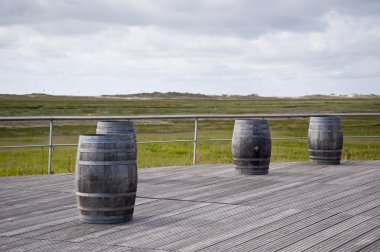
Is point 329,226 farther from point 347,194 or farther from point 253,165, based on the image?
point 253,165

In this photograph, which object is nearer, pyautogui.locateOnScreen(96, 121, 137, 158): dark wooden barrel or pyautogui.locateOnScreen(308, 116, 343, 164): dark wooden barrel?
pyautogui.locateOnScreen(96, 121, 137, 158): dark wooden barrel

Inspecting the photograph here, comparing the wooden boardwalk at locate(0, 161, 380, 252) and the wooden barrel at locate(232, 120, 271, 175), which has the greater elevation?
the wooden barrel at locate(232, 120, 271, 175)

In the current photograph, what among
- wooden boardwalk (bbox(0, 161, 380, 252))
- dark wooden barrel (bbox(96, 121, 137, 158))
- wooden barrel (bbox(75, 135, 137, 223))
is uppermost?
dark wooden barrel (bbox(96, 121, 137, 158))

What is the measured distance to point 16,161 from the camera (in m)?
25.5

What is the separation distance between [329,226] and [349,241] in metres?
0.67

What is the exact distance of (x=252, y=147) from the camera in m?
11.1

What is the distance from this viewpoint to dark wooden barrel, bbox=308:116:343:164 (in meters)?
12.7

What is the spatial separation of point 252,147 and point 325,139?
2284 mm

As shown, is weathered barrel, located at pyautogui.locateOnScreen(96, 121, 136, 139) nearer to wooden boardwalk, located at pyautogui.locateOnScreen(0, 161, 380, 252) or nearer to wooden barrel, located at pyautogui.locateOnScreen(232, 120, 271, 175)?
wooden boardwalk, located at pyautogui.locateOnScreen(0, 161, 380, 252)

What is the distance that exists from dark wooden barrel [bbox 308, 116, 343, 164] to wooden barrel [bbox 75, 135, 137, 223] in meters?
6.78

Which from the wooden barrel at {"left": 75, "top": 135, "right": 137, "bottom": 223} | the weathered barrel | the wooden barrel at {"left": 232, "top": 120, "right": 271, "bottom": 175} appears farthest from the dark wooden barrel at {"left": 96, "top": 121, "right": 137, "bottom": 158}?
the wooden barrel at {"left": 75, "top": 135, "right": 137, "bottom": 223}

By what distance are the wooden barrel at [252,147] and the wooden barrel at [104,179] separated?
4.63 m

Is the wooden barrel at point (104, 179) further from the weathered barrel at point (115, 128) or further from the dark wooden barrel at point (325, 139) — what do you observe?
the dark wooden barrel at point (325, 139)

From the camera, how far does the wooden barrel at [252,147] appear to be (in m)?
11.0
